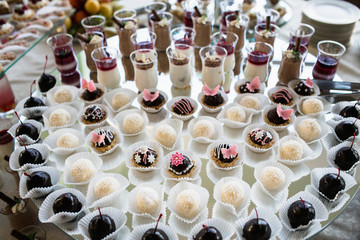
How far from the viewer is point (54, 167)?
235cm

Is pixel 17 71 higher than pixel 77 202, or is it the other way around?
pixel 77 202

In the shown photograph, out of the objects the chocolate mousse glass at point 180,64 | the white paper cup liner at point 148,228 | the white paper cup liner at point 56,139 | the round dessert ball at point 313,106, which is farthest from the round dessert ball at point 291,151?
the white paper cup liner at point 56,139

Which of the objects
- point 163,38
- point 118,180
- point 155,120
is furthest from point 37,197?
point 163,38

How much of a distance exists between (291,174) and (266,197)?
0.23m

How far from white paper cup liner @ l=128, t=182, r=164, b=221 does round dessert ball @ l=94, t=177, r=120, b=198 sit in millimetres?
120

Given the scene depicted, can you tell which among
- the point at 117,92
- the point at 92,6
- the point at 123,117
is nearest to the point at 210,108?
the point at 123,117

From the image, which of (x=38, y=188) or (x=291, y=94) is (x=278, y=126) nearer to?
(x=291, y=94)

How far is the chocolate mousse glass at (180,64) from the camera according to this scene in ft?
9.56

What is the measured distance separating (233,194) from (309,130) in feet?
2.77

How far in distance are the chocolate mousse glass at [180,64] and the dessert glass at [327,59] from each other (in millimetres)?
1114

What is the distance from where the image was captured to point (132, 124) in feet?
8.46

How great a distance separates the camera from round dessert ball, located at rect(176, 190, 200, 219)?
199 centimetres

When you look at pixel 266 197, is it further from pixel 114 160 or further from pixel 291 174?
pixel 114 160

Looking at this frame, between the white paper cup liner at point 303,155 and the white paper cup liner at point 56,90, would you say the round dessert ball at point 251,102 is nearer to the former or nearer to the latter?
the white paper cup liner at point 303,155
